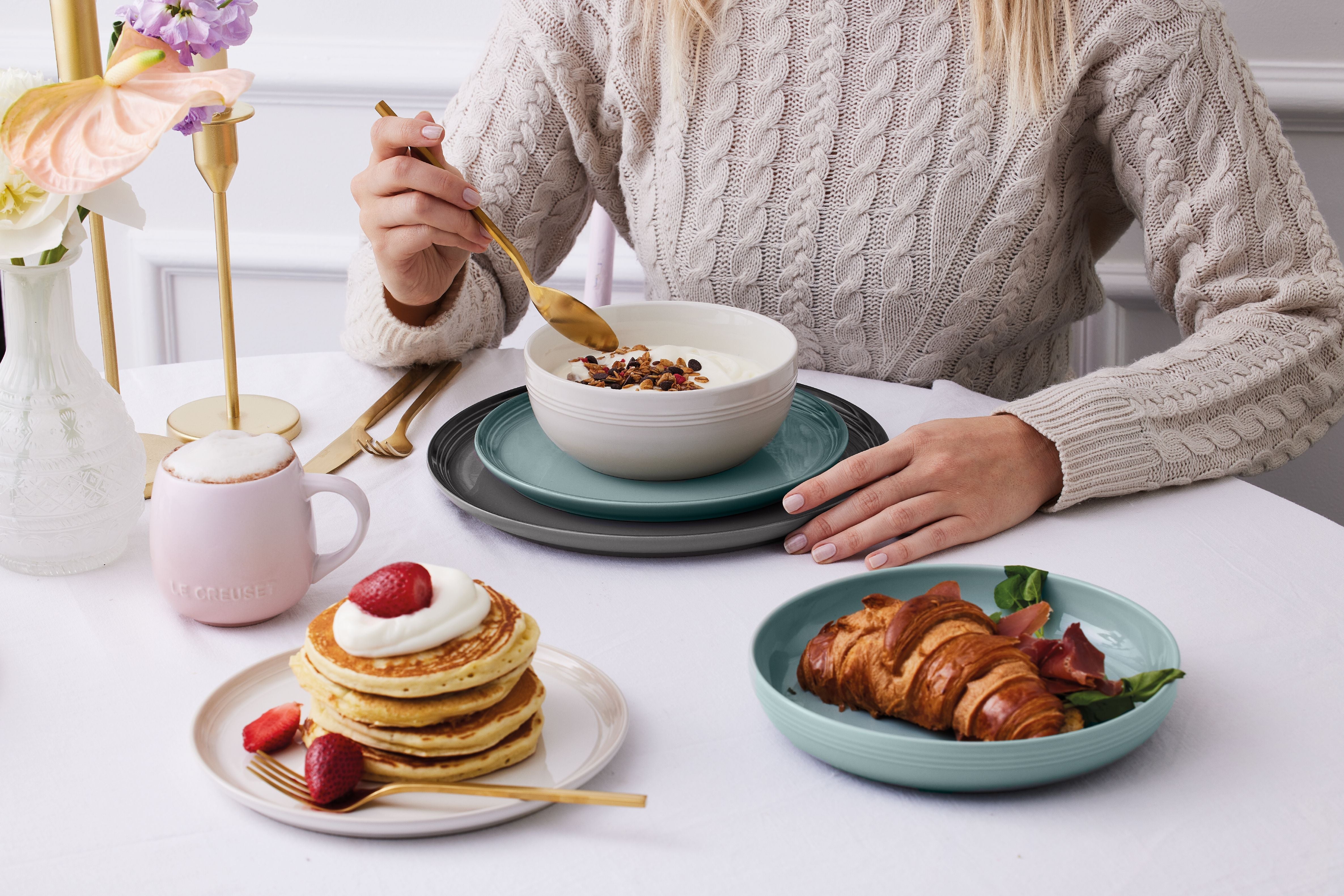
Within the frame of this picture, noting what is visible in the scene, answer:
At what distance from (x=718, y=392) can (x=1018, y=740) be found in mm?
400

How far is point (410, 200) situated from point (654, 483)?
383 mm

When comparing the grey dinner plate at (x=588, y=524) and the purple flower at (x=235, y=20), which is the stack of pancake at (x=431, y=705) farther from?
the purple flower at (x=235, y=20)

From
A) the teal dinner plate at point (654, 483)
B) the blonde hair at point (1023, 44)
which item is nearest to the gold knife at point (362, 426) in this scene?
the teal dinner plate at point (654, 483)

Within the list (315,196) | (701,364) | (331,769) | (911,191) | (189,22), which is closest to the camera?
(331,769)

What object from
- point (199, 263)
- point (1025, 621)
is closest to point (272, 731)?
point (1025, 621)

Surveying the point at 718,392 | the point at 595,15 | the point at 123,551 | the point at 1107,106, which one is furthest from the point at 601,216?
the point at 123,551

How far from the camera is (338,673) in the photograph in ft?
2.00

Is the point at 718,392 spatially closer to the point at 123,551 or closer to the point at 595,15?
the point at 123,551

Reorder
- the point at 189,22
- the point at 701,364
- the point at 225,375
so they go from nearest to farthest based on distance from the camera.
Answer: the point at 189,22 < the point at 701,364 < the point at 225,375

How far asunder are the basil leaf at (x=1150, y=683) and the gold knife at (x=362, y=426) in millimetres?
646

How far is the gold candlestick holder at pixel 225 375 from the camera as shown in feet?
3.41

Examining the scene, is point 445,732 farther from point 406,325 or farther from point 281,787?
point 406,325

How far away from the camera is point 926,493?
37.3 inches

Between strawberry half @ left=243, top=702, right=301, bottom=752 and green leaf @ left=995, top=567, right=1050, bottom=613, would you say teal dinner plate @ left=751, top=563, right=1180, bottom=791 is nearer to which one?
green leaf @ left=995, top=567, right=1050, bottom=613
